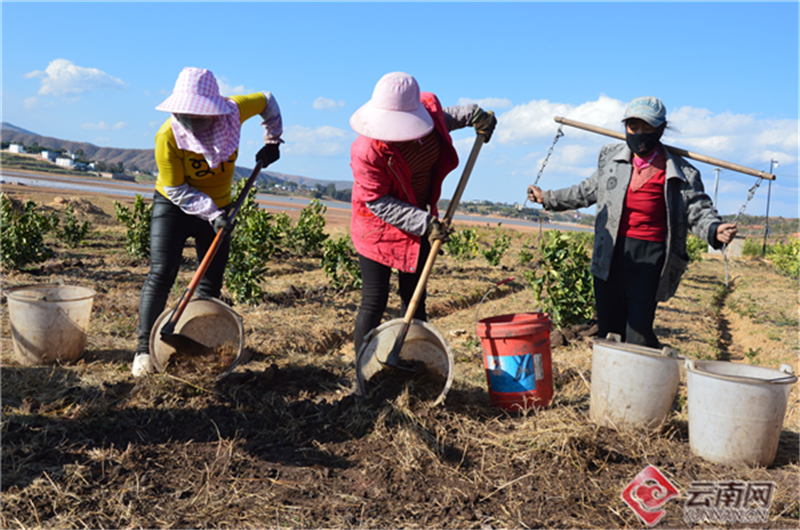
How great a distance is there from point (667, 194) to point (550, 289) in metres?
2.92

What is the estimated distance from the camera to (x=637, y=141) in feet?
10.0

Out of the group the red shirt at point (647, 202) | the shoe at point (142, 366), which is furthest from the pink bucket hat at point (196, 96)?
the red shirt at point (647, 202)

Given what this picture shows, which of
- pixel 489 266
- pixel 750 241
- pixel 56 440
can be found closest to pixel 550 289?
pixel 56 440

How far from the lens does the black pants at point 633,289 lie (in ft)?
10.1

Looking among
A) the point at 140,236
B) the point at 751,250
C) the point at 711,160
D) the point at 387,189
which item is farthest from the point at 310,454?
the point at 751,250

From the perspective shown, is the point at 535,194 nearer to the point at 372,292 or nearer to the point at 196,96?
the point at 372,292

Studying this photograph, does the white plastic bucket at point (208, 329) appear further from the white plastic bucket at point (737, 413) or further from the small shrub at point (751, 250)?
the small shrub at point (751, 250)

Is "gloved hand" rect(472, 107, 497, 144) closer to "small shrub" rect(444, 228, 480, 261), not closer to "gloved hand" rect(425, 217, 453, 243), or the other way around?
"gloved hand" rect(425, 217, 453, 243)

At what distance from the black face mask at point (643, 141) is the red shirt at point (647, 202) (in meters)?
0.07

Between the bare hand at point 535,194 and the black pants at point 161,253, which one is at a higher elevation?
the bare hand at point 535,194

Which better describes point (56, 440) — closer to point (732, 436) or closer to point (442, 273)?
point (732, 436)

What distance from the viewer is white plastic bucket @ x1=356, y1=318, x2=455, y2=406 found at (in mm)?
2926

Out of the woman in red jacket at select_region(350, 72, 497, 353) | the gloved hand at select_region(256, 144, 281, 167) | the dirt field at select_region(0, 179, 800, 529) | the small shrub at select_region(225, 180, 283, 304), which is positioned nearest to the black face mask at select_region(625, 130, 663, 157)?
the woman in red jacket at select_region(350, 72, 497, 353)

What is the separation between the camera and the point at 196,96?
295 cm
